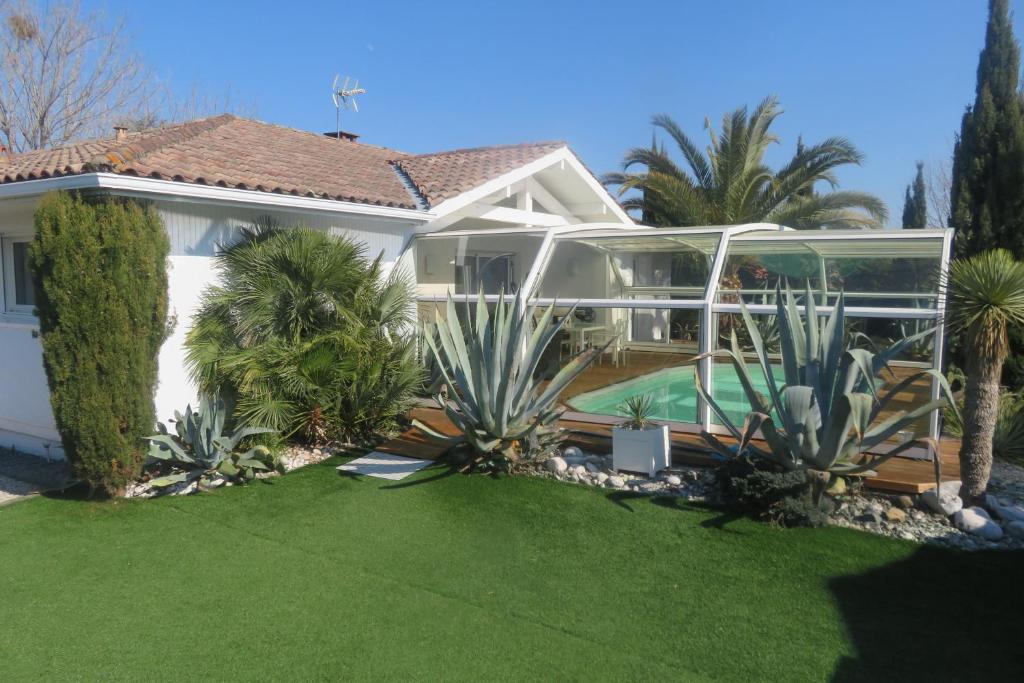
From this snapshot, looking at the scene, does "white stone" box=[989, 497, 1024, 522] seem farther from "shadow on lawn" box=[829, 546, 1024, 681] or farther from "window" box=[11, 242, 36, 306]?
"window" box=[11, 242, 36, 306]

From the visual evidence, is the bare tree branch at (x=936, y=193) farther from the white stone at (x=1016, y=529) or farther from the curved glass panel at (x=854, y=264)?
the white stone at (x=1016, y=529)

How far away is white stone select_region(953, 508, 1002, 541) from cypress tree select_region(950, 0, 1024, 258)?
952cm

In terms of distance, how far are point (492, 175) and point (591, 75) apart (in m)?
14.1

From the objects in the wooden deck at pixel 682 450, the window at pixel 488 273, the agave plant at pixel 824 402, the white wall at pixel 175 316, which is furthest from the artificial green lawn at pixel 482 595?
the window at pixel 488 273

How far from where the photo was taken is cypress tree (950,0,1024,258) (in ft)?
45.4

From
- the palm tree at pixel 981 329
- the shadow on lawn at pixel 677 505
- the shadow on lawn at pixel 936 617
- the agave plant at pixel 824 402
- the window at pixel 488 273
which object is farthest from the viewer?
the window at pixel 488 273

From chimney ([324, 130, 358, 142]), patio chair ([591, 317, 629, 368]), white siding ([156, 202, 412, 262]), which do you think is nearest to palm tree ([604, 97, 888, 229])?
chimney ([324, 130, 358, 142])

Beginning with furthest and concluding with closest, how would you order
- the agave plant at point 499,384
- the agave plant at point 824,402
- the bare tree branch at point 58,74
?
the bare tree branch at point 58,74
the agave plant at point 499,384
the agave plant at point 824,402

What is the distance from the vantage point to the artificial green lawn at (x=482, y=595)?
15.2ft

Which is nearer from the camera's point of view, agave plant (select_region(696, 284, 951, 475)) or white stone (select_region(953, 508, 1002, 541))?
white stone (select_region(953, 508, 1002, 541))

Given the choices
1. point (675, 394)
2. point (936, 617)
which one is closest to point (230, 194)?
point (675, 394)

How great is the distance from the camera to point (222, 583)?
5.82 metres

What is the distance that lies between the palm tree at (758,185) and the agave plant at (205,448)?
12991 millimetres

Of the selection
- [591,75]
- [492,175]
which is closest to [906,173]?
[591,75]
